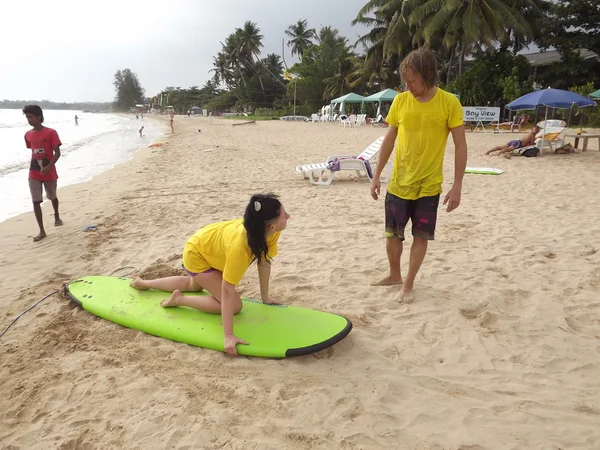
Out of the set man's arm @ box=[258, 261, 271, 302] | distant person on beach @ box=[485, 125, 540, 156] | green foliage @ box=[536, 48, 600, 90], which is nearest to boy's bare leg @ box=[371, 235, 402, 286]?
man's arm @ box=[258, 261, 271, 302]

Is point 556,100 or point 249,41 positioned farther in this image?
point 249,41

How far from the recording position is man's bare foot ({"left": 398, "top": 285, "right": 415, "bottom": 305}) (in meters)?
3.18

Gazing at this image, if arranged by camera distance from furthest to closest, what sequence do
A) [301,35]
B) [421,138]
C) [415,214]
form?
1. [301,35]
2. [415,214]
3. [421,138]

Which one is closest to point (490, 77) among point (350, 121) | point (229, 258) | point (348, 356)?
point (350, 121)

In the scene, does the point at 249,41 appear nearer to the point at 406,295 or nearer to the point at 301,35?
the point at 301,35

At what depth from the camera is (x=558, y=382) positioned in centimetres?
229

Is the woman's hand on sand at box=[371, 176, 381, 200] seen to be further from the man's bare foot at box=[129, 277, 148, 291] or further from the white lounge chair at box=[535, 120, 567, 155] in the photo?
the white lounge chair at box=[535, 120, 567, 155]

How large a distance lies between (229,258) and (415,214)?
4.77ft

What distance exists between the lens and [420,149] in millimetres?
2896

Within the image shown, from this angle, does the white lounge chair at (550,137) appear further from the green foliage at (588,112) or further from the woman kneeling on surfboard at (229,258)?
the woman kneeling on surfboard at (229,258)

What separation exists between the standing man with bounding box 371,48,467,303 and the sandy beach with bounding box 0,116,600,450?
0.61 m

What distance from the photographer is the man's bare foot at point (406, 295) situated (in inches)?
125

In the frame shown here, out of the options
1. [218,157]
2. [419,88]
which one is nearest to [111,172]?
[218,157]

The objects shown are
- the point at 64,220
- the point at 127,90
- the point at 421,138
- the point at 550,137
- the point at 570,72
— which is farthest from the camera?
the point at 127,90
